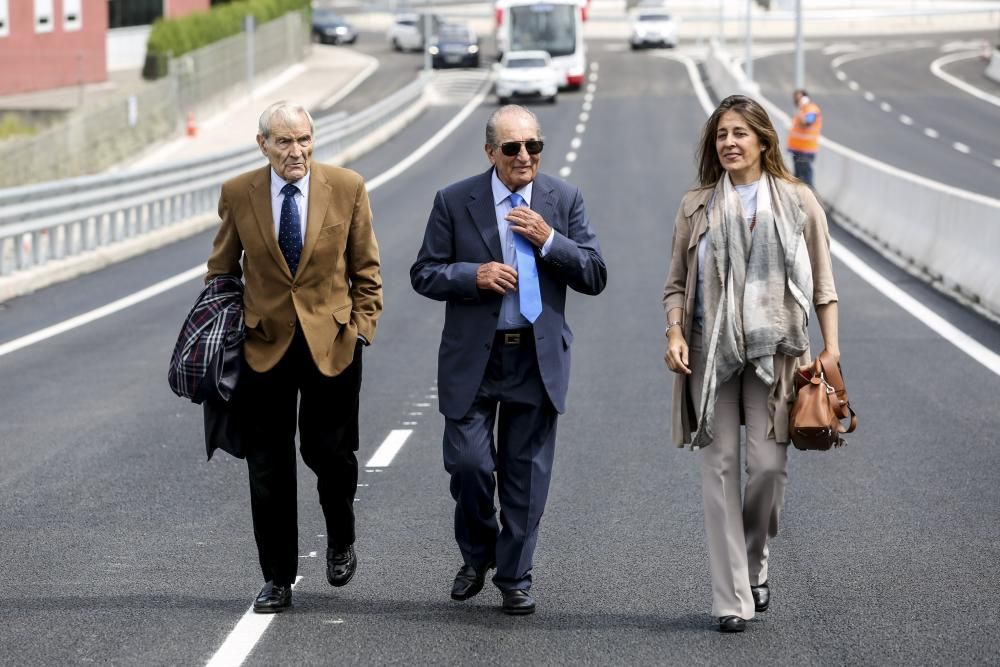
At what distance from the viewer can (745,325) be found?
657cm

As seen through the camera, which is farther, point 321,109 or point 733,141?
point 321,109

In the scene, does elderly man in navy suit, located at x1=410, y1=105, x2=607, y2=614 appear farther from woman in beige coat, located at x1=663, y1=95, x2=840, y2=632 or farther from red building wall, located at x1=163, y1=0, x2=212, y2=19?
red building wall, located at x1=163, y1=0, x2=212, y2=19

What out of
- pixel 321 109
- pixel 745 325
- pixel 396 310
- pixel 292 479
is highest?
pixel 745 325

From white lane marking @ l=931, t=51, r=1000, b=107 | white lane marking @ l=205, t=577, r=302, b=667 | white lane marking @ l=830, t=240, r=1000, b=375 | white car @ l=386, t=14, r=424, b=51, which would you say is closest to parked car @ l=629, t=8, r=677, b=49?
white car @ l=386, t=14, r=424, b=51

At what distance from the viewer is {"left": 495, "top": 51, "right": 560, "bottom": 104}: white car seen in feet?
191

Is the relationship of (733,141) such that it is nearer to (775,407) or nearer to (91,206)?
(775,407)

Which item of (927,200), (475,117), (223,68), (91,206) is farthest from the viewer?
(223,68)

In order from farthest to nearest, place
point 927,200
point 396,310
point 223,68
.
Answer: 1. point 223,68
2. point 927,200
3. point 396,310

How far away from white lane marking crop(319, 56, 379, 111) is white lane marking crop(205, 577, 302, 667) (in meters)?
54.3

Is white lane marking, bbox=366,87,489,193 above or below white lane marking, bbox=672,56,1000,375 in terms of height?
below

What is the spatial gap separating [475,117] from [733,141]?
48762 millimetres

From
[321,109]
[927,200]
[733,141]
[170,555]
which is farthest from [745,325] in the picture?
[321,109]

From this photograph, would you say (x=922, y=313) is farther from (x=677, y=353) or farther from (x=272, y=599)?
(x=272, y=599)

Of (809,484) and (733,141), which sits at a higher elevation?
(733,141)
